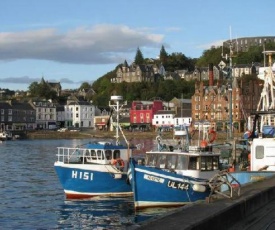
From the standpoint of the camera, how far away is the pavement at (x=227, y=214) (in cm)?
1271

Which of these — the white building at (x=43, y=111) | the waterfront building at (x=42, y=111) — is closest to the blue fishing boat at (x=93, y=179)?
the waterfront building at (x=42, y=111)

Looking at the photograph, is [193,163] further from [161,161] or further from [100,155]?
[100,155]

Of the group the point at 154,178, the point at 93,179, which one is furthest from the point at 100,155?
the point at 154,178

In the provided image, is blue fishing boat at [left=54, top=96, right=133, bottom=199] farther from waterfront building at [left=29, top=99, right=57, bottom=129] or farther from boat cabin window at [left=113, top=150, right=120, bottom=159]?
waterfront building at [left=29, top=99, right=57, bottom=129]

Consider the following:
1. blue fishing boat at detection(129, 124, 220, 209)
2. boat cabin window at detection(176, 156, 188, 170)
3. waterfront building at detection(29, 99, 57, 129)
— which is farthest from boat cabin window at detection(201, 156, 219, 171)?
waterfront building at detection(29, 99, 57, 129)

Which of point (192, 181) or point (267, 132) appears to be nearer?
point (192, 181)

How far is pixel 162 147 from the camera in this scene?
3219cm

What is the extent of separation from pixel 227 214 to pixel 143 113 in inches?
6404

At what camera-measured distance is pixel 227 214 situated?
571 inches

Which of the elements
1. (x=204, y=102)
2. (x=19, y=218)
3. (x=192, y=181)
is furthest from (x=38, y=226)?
(x=204, y=102)

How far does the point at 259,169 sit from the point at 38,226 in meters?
11.4

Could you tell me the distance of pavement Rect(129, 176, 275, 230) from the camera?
12.7m

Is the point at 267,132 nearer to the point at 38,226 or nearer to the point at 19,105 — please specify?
the point at 38,226

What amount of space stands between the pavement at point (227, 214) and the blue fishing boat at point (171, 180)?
6993 millimetres
